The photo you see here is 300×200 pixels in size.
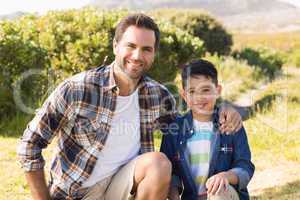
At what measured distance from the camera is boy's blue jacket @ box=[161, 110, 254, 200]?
354 cm

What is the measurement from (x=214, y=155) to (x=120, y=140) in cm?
63

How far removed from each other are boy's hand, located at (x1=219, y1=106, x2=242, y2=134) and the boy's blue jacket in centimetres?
4

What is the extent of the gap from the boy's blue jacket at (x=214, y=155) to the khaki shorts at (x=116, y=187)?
0.33m

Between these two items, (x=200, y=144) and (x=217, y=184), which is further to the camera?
(x=200, y=144)

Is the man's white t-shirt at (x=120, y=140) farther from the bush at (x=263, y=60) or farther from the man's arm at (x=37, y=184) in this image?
the bush at (x=263, y=60)

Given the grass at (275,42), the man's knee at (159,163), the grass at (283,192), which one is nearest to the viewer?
the man's knee at (159,163)

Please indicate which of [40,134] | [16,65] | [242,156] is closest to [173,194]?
[242,156]

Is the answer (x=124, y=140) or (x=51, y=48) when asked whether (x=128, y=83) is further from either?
(x=51, y=48)

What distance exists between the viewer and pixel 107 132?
342 centimetres

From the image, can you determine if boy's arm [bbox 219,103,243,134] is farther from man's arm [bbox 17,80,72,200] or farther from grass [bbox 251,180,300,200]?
grass [bbox 251,180,300,200]

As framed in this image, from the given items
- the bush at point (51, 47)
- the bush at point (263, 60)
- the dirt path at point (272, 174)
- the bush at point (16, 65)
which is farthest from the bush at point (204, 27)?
the dirt path at point (272, 174)

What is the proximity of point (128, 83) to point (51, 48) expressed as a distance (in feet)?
15.4

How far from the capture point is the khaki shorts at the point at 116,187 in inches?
135

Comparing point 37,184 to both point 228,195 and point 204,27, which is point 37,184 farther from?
point 204,27
